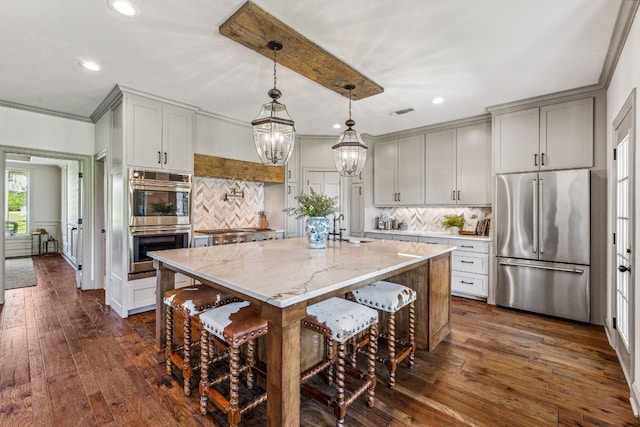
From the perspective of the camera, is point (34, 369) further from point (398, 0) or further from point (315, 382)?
point (398, 0)

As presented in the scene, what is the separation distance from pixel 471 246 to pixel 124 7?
442cm

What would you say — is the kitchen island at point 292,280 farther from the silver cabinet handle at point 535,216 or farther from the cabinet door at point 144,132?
the cabinet door at point 144,132

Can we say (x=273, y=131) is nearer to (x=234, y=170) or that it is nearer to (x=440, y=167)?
(x=234, y=170)

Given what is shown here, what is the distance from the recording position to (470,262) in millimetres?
4172

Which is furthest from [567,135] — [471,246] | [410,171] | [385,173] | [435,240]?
[385,173]

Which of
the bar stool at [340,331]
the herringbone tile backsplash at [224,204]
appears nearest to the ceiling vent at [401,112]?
the herringbone tile backsplash at [224,204]

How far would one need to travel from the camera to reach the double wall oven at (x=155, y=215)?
3512 millimetres

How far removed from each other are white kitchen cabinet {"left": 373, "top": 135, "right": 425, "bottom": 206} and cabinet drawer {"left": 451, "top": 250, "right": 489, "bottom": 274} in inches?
43.3

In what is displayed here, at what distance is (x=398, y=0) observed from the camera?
1946 mm

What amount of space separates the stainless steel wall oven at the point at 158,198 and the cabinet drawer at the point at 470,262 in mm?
3656

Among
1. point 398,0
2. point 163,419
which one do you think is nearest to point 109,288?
point 163,419

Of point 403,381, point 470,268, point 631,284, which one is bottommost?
point 403,381

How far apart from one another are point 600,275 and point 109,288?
5.79 m

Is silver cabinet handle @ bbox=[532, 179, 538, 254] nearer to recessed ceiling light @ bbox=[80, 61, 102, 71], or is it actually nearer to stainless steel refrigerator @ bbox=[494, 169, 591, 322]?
stainless steel refrigerator @ bbox=[494, 169, 591, 322]
